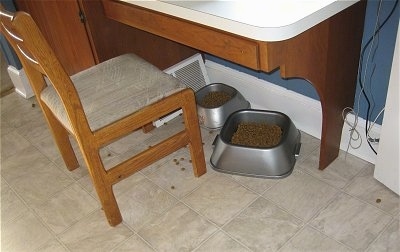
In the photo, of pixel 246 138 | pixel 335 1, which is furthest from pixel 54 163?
pixel 335 1

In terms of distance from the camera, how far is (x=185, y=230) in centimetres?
154

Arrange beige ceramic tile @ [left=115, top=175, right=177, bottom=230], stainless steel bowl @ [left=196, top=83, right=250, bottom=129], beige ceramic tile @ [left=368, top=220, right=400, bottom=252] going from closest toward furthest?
1. beige ceramic tile @ [left=368, top=220, right=400, bottom=252]
2. beige ceramic tile @ [left=115, top=175, right=177, bottom=230]
3. stainless steel bowl @ [left=196, top=83, right=250, bottom=129]

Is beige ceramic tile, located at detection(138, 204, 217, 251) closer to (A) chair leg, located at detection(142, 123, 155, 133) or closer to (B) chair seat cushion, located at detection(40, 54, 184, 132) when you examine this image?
(B) chair seat cushion, located at detection(40, 54, 184, 132)

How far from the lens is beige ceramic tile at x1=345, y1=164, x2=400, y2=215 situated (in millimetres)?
1522

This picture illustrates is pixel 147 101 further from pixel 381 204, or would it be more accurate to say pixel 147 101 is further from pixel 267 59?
pixel 381 204

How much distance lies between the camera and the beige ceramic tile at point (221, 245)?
1.45m

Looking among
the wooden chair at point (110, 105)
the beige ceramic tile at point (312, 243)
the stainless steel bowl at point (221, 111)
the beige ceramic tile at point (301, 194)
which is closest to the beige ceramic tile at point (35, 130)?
the wooden chair at point (110, 105)

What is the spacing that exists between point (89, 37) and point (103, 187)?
0.72 metres

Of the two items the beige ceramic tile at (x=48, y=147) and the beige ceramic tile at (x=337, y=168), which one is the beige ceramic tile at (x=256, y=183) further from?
the beige ceramic tile at (x=48, y=147)

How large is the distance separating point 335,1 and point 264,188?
2.59ft

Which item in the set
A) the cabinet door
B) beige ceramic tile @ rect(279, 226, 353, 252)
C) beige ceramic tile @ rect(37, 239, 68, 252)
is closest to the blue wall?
beige ceramic tile @ rect(279, 226, 353, 252)

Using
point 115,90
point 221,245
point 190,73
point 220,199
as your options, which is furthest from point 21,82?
point 221,245

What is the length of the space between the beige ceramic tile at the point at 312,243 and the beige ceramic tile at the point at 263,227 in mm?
24

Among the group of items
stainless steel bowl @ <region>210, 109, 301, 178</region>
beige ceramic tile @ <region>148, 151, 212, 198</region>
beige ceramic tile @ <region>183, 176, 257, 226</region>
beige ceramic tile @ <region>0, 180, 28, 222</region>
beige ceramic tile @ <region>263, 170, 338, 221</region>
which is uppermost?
stainless steel bowl @ <region>210, 109, 301, 178</region>
